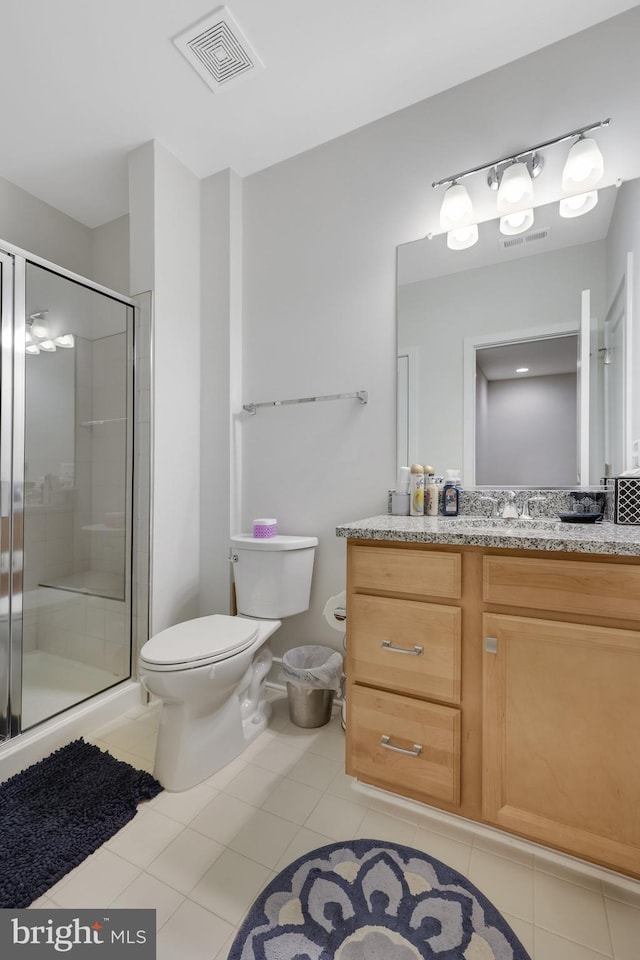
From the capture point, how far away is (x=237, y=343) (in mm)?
2205

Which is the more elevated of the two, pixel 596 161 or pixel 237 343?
pixel 596 161

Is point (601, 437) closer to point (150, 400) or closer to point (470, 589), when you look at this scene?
point (470, 589)

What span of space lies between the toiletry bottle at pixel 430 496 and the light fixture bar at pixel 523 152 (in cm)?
116

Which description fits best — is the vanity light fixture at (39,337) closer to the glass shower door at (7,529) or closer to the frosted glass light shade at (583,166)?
the glass shower door at (7,529)

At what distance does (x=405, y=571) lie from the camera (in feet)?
4.06

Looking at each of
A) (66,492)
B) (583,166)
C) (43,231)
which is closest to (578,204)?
(583,166)

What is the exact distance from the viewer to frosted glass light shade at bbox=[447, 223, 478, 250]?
5.47ft

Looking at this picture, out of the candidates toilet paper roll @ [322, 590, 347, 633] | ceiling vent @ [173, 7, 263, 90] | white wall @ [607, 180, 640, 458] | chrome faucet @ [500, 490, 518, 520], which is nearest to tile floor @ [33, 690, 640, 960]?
toilet paper roll @ [322, 590, 347, 633]

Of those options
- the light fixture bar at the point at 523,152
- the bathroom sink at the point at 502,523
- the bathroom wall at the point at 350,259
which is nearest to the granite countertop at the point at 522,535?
the bathroom sink at the point at 502,523

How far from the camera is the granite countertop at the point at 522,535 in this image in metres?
0.99

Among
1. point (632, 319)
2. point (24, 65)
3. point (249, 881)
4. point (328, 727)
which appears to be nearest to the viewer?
point (249, 881)

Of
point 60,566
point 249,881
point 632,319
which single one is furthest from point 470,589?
point 60,566

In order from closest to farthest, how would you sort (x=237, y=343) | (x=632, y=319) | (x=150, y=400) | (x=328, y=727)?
(x=632, y=319) → (x=328, y=727) → (x=150, y=400) → (x=237, y=343)

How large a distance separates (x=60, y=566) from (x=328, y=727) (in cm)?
Answer: 133
